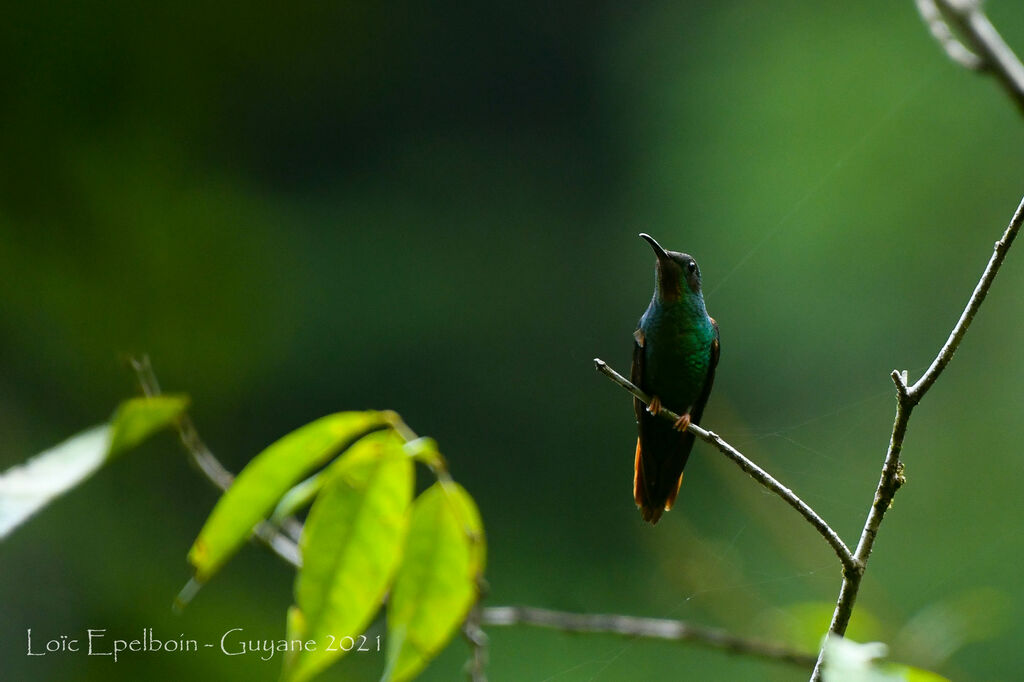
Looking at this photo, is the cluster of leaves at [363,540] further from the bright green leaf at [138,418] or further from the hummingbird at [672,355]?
the hummingbird at [672,355]

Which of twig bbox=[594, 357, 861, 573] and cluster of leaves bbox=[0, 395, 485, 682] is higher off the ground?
twig bbox=[594, 357, 861, 573]

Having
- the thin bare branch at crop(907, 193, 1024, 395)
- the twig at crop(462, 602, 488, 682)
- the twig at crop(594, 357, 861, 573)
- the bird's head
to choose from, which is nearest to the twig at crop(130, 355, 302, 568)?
the twig at crop(462, 602, 488, 682)

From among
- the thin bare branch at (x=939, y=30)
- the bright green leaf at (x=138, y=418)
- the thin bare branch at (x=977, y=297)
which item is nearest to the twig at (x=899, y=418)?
the thin bare branch at (x=977, y=297)

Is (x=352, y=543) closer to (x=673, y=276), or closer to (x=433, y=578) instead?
(x=433, y=578)

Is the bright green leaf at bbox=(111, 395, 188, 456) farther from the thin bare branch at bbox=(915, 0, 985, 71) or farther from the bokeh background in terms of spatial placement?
the bokeh background

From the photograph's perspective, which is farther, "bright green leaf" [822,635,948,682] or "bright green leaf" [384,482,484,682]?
"bright green leaf" [384,482,484,682]

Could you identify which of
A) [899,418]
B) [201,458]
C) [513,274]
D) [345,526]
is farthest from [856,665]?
[513,274]
